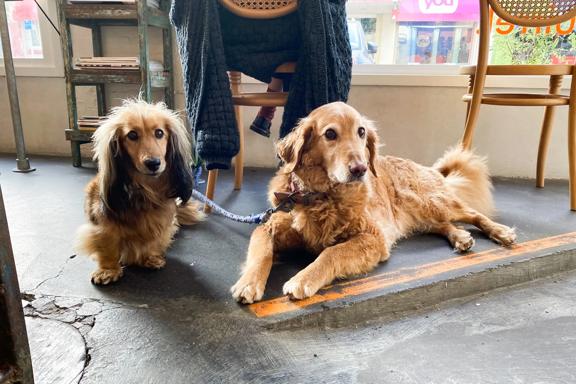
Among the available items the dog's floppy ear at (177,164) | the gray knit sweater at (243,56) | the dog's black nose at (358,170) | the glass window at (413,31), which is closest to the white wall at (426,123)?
the glass window at (413,31)

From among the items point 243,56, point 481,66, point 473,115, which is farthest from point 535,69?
point 243,56

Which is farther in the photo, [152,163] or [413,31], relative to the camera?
[413,31]

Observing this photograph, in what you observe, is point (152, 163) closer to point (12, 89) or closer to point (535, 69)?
point (535, 69)

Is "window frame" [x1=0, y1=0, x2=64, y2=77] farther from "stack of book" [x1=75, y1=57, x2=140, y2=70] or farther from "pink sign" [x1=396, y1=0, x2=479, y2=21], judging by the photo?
"pink sign" [x1=396, y1=0, x2=479, y2=21]

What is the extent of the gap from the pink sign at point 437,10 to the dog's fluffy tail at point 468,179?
171 centimetres

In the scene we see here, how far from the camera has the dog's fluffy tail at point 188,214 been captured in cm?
214

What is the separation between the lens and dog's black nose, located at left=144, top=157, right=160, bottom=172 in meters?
1.51

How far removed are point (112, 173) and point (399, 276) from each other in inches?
48.3

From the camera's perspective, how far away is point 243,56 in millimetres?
2207

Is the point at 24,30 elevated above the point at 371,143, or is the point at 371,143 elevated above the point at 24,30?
the point at 24,30

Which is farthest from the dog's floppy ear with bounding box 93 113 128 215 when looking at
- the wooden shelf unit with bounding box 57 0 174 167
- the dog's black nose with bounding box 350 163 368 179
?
the wooden shelf unit with bounding box 57 0 174 167

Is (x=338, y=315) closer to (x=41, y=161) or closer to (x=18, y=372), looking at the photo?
→ (x=18, y=372)

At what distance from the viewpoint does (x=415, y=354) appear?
1242 millimetres

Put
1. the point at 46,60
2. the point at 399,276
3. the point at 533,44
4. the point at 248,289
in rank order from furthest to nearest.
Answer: the point at 46,60 → the point at 533,44 → the point at 399,276 → the point at 248,289
